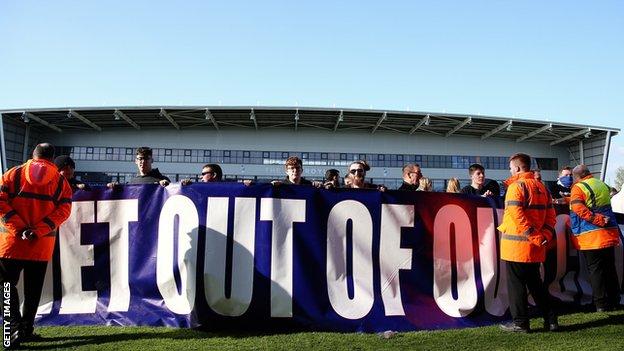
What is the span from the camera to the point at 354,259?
15.0 feet

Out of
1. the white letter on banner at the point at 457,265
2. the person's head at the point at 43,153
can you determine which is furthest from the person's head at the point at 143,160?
the white letter on banner at the point at 457,265

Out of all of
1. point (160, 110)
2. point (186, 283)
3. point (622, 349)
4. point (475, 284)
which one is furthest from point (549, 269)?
point (160, 110)

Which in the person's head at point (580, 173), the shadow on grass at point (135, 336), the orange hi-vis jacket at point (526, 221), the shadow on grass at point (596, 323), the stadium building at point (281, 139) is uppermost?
the stadium building at point (281, 139)

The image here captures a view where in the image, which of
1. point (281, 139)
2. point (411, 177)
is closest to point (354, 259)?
point (411, 177)

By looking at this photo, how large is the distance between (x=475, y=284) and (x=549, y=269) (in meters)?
1.15

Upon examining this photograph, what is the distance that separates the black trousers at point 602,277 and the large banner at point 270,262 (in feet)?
3.55

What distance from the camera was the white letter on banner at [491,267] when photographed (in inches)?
189

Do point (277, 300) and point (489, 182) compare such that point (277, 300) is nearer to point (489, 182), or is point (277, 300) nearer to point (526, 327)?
point (526, 327)

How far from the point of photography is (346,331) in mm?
4238

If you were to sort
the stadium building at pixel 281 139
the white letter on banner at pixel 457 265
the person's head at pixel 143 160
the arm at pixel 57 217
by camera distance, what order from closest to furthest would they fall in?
the arm at pixel 57 217 < the white letter on banner at pixel 457 265 < the person's head at pixel 143 160 < the stadium building at pixel 281 139

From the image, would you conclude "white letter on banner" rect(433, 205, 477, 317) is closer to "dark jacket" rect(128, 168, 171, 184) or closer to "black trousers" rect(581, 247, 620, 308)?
"black trousers" rect(581, 247, 620, 308)

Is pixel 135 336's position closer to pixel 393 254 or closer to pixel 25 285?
pixel 25 285

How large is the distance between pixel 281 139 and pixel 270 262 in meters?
37.8

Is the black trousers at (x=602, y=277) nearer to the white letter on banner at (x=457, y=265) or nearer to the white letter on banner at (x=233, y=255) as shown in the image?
the white letter on banner at (x=457, y=265)
